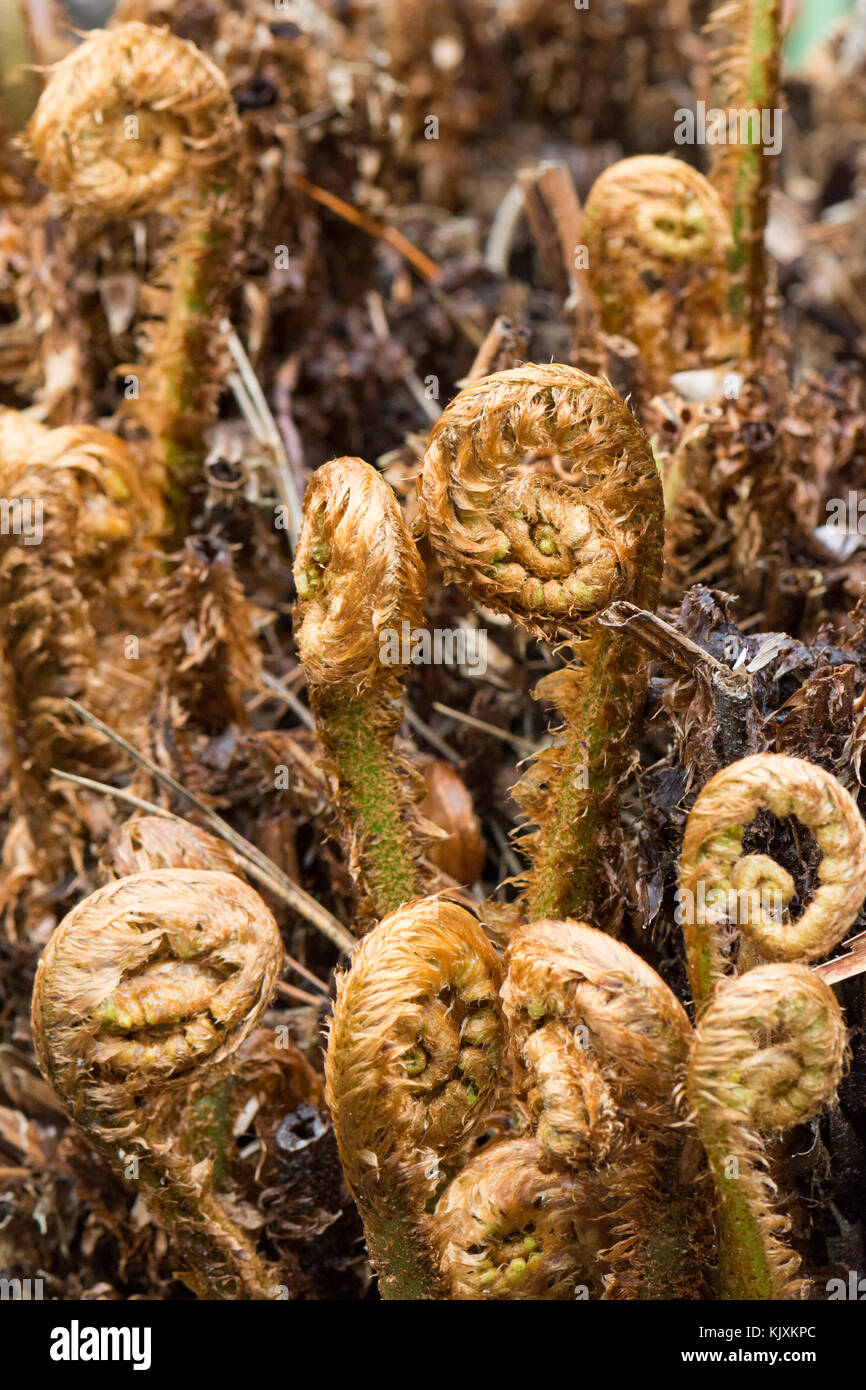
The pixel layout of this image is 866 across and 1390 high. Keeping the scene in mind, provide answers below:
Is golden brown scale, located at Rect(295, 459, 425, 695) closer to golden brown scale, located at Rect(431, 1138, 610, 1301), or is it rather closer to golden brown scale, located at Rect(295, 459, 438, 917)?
golden brown scale, located at Rect(295, 459, 438, 917)

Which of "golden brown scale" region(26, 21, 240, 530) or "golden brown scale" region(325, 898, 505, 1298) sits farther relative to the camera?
"golden brown scale" region(26, 21, 240, 530)

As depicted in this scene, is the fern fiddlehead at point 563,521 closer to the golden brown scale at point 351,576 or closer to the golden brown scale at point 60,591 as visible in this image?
the golden brown scale at point 351,576

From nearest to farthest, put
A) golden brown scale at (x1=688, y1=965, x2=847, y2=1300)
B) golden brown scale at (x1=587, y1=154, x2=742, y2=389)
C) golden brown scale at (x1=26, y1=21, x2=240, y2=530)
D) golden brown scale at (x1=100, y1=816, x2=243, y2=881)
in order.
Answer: golden brown scale at (x1=688, y1=965, x2=847, y2=1300) → golden brown scale at (x1=100, y1=816, x2=243, y2=881) → golden brown scale at (x1=26, y1=21, x2=240, y2=530) → golden brown scale at (x1=587, y1=154, x2=742, y2=389)

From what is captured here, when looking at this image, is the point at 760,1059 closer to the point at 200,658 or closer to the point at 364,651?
the point at 364,651

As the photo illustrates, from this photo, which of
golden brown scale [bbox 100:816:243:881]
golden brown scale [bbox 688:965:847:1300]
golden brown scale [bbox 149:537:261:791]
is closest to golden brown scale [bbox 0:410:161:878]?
golden brown scale [bbox 149:537:261:791]

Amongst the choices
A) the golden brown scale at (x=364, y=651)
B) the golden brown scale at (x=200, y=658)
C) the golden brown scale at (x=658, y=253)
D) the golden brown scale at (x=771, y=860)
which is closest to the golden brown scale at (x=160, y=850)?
the golden brown scale at (x=364, y=651)
